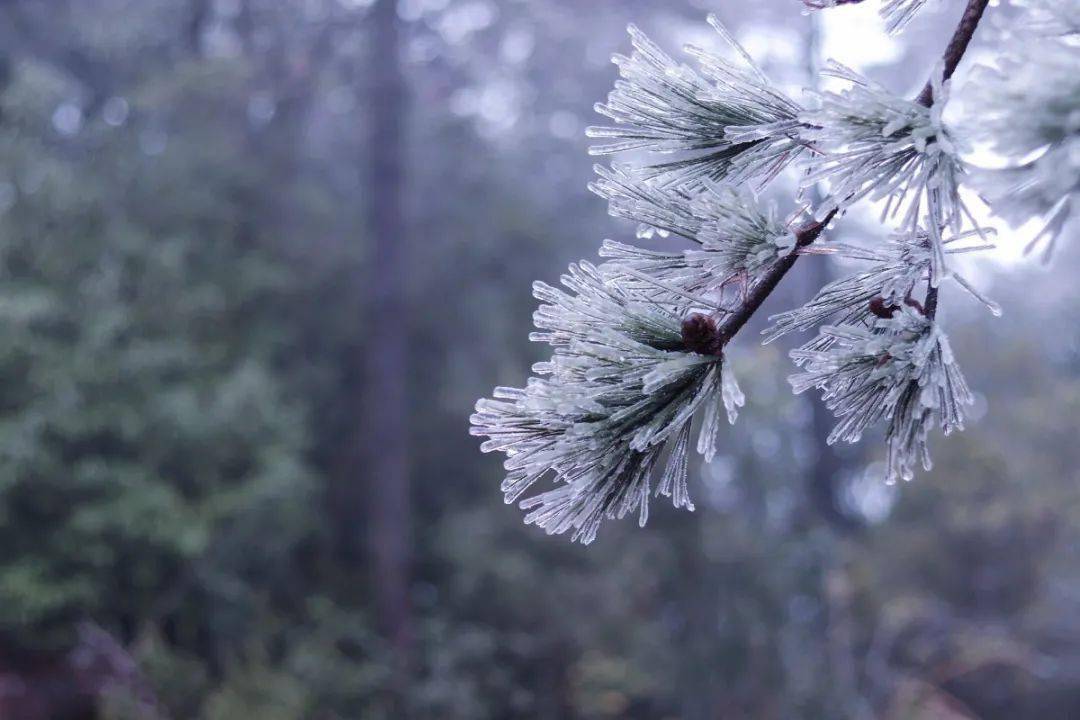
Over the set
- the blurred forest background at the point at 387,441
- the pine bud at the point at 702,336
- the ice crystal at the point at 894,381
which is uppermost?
the blurred forest background at the point at 387,441

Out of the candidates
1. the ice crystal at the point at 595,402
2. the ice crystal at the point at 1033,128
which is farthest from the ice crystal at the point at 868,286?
the ice crystal at the point at 1033,128

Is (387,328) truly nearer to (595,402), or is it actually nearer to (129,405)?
(129,405)

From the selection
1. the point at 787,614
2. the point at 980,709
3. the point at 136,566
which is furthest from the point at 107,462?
the point at 980,709

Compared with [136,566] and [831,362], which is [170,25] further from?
[831,362]

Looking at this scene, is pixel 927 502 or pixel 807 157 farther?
pixel 927 502

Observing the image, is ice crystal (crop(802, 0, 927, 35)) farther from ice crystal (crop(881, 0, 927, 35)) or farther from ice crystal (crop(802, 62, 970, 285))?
ice crystal (crop(802, 62, 970, 285))

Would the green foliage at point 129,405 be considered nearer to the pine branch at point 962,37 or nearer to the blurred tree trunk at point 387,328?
the blurred tree trunk at point 387,328
